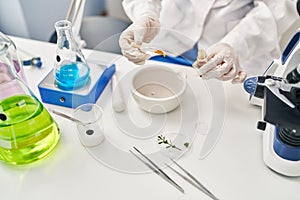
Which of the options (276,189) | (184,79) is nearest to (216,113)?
(184,79)

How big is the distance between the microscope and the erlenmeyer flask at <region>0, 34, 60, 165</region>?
0.44 m

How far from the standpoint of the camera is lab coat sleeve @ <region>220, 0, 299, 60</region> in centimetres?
94

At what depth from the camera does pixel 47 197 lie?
59 centimetres

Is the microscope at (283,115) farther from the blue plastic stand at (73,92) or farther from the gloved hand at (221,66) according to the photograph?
the blue plastic stand at (73,92)

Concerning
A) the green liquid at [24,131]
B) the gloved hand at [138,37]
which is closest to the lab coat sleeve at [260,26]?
the gloved hand at [138,37]

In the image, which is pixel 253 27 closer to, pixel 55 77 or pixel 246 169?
pixel 246 169

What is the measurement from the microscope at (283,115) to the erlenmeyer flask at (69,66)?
404 mm

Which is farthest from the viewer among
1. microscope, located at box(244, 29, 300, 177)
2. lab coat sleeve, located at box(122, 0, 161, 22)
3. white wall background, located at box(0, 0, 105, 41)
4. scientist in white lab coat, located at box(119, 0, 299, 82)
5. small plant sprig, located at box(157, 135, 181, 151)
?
white wall background, located at box(0, 0, 105, 41)

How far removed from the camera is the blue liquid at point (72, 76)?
741mm

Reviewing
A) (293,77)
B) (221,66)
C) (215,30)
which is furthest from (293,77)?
(215,30)

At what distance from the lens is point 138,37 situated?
81cm

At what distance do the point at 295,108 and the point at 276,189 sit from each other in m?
0.17

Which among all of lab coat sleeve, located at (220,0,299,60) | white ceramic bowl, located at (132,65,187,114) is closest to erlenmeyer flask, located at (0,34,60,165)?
white ceramic bowl, located at (132,65,187,114)

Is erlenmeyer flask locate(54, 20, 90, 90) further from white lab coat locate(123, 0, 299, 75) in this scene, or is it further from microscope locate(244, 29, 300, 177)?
microscope locate(244, 29, 300, 177)
